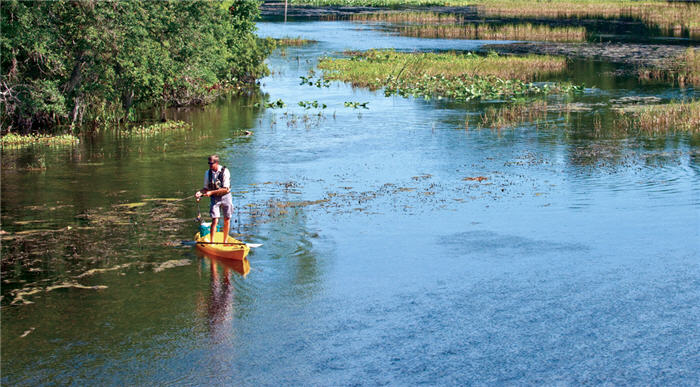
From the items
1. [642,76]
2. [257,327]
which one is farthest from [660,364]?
[642,76]

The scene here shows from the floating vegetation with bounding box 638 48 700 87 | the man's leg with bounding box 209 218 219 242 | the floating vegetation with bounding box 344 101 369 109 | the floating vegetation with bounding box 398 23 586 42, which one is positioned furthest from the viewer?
the floating vegetation with bounding box 398 23 586 42

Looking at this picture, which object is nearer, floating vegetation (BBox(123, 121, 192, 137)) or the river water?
the river water

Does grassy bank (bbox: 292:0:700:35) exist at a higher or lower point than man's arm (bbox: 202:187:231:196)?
higher

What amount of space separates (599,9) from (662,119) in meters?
69.7

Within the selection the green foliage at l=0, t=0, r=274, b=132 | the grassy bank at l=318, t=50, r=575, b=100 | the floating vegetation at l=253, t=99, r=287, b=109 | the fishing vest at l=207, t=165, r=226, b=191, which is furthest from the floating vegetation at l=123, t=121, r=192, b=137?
the fishing vest at l=207, t=165, r=226, b=191

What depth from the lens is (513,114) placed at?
3897 centimetres

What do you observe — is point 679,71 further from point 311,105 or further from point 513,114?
point 311,105

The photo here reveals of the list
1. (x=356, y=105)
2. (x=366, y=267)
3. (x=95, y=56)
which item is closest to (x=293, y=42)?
(x=356, y=105)

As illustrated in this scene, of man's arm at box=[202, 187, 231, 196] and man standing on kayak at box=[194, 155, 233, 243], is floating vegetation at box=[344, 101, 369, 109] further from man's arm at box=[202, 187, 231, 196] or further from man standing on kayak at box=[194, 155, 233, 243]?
man's arm at box=[202, 187, 231, 196]

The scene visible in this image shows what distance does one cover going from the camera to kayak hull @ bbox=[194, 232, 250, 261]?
17.6m

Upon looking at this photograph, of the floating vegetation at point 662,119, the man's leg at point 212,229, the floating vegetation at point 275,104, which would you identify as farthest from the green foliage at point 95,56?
the floating vegetation at point 662,119

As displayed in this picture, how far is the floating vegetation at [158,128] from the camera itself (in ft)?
121

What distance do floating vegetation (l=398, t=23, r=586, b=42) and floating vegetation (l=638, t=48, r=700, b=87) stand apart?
17888mm

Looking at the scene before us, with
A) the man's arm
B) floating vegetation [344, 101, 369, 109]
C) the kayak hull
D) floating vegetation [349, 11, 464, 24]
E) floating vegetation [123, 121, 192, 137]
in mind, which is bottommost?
the kayak hull
